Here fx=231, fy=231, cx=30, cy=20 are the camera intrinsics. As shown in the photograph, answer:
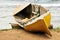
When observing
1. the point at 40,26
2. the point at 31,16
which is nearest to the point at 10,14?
the point at 31,16

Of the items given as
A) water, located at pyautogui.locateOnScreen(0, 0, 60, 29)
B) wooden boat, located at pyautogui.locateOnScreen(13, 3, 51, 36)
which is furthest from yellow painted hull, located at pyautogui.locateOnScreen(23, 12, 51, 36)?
water, located at pyautogui.locateOnScreen(0, 0, 60, 29)

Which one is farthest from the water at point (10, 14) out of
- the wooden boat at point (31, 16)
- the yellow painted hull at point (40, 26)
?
the yellow painted hull at point (40, 26)

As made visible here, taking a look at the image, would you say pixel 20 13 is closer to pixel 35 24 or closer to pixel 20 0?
pixel 35 24

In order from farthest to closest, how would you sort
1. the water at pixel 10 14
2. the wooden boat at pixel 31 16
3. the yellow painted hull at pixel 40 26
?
the water at pixel 10 14 → the wooden boat at pixel 31 16 → the yellow painted hull at pixel 40 26

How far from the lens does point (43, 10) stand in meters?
7.43

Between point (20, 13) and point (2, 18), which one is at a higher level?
point (20, 13)

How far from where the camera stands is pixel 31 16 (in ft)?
25.8

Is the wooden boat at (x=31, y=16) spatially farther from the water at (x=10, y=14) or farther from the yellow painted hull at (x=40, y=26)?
the water at (x=10, y=14)

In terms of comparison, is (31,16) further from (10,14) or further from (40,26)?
(10,14)

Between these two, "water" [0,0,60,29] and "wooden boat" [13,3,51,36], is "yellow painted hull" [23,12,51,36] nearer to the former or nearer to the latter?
"wooden boat" [13,3,51,36]

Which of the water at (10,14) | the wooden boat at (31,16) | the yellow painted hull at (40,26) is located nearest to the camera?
the yellow painted hull at (40,26)

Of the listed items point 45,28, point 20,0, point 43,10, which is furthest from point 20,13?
point 20,0

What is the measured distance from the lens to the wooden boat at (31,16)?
252 inches

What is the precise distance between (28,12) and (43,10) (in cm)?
79
